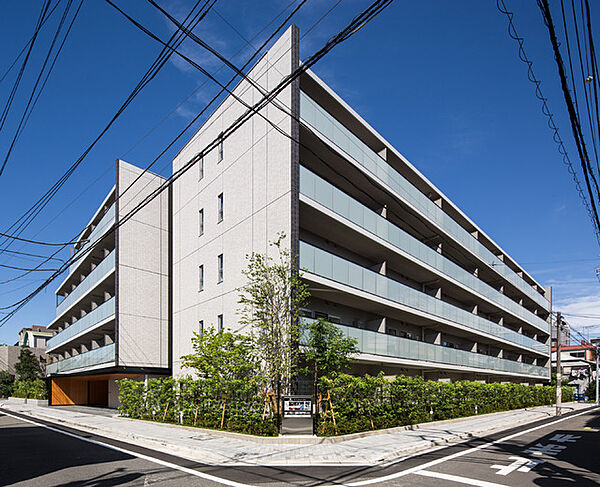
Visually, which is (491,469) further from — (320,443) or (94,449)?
(94,449)

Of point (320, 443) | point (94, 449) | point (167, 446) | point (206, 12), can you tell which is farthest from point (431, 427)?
point (206, 12)

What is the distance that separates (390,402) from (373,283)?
559cm

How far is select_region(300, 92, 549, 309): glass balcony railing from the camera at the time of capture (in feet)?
Result: 62.3

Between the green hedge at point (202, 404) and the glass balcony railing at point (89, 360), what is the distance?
3.88 metres

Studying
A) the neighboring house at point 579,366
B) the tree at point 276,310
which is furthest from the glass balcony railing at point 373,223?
the neighboring house at point 579,366

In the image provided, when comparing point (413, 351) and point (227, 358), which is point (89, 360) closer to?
point (227, 358)

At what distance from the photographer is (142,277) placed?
2619 cm

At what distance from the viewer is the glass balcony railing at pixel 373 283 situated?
59.5ft

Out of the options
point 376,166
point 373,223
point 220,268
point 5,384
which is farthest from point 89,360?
point 5,384

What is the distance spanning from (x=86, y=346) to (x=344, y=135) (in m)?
28.5

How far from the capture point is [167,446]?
1316cm

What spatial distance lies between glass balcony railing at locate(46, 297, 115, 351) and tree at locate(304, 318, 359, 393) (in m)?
13.2

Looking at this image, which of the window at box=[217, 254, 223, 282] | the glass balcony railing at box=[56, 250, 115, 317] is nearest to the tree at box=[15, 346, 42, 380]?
the glass balcony railing at box=[56, 250, 115, 317]

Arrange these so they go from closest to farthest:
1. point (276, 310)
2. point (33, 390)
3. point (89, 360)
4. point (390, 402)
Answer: point (276, 310)
point (390, 402)
point (89, 360)
point (33, 390)
